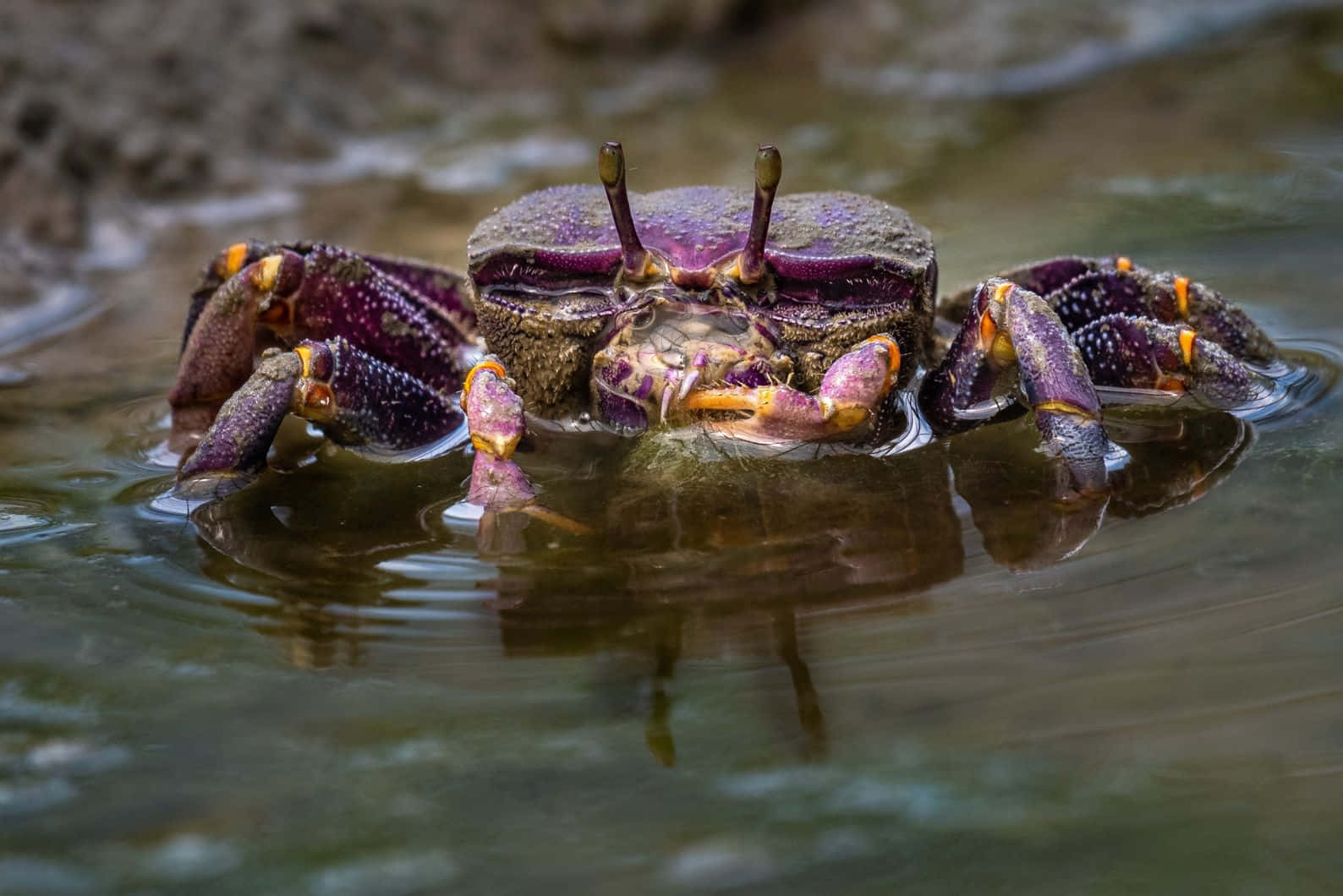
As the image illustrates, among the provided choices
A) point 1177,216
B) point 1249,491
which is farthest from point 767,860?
point 1177,216

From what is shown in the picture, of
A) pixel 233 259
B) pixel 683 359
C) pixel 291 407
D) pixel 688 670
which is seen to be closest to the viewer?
pixel 688 670

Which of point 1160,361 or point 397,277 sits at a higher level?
point 397,277

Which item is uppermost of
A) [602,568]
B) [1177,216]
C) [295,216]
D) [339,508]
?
[295,216]

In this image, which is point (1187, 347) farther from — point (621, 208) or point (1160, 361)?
point (621, 208)

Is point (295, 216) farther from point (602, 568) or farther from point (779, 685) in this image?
point (779, 685)

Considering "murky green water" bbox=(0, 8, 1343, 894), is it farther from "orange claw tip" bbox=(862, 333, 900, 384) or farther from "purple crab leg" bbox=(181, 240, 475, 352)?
"purple crab leg" bbox=(181, 240, 475, 352)

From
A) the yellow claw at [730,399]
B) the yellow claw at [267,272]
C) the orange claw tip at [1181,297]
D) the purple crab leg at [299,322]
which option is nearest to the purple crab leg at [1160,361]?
the orange claw tip at [1181,297]

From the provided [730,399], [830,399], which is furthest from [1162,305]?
[730,399]
